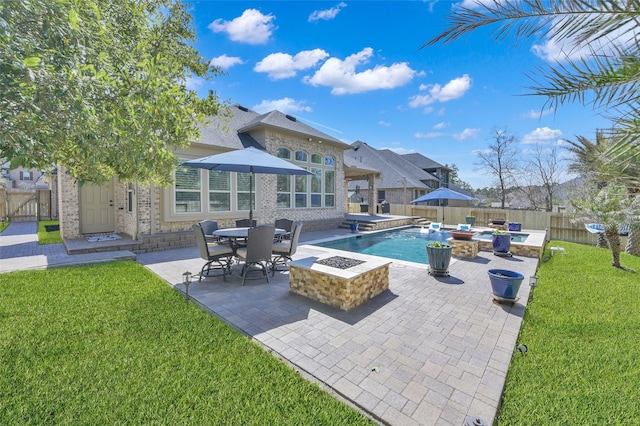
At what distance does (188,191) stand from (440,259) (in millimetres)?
9041

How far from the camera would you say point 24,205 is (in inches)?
658

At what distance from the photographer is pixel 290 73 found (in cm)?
1508

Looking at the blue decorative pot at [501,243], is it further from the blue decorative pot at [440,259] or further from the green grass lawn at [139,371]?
the green grass lawn at [139,371]

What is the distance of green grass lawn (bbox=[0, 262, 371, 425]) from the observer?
2432mm

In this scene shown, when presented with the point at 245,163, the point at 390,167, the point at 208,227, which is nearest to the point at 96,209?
the point at 208,227

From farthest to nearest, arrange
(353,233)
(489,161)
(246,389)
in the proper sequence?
(489,161) < (353,233) < (246,389)

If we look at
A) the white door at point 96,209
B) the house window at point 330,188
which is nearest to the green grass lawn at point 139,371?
the white door at point 96,209

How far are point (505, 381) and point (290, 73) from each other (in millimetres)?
15613

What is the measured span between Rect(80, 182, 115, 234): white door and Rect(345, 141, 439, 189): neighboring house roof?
75.2ft

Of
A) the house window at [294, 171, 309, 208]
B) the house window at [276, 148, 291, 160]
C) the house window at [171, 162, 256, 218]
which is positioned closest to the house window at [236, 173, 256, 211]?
the house window at [171, 162, 256, 218]

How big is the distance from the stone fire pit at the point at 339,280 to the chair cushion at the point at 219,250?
1.92 m

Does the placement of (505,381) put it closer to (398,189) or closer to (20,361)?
(20,361)

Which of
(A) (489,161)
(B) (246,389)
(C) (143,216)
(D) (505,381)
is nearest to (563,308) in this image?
(D) (505,381)

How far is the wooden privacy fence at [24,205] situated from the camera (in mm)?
16250
